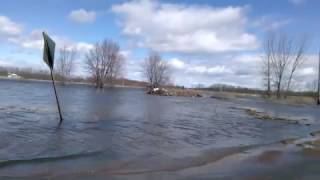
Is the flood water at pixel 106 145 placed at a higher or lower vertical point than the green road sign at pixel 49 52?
lower

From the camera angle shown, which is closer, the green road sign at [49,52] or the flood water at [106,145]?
the flood water at [106,145]

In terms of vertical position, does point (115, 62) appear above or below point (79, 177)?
above

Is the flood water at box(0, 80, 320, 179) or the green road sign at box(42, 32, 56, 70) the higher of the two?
the green road sign at box(42, 32, 56, 70)

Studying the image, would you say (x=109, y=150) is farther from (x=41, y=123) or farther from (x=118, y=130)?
(x=41, y=123)

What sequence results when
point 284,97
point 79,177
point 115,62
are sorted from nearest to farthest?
point 79,177
point 284,97
point 115,62

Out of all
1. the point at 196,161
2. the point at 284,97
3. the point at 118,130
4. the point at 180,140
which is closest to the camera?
the point at 196,161

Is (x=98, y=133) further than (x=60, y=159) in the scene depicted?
Yes

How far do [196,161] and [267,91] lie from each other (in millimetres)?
94852

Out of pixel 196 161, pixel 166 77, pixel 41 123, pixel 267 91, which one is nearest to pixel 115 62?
pixel 166 77

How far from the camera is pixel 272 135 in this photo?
24.8 meters

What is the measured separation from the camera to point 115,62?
12888 centimetres

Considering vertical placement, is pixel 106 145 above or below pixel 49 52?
below

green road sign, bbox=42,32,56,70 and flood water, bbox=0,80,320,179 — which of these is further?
green road sign, bbox=42,32,56,70

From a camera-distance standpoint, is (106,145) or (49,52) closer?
(106,145)
